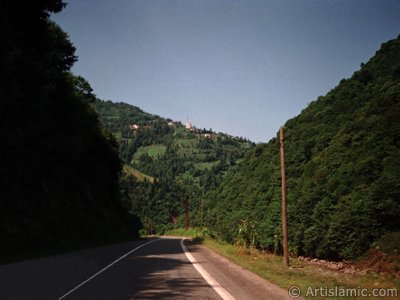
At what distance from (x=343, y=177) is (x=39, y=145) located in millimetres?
20283

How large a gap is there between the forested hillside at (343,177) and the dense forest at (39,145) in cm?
1386

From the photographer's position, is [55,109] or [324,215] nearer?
[324,215]

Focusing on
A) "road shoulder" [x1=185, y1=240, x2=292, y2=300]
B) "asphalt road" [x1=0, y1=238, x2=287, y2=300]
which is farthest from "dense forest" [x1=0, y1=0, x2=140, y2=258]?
"road shoulder" [x1=185, y1=240, x2=292, y2=300]

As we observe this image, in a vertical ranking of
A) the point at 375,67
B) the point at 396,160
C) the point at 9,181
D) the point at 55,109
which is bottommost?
the point at 9,181

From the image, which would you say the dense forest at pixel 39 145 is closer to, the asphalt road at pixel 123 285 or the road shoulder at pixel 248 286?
the asphalt road at pixel 123 285

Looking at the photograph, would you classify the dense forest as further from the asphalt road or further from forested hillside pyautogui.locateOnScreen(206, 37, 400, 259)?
forested hillside pyautogui.locateOnScreen(206, 37, 400, 259)

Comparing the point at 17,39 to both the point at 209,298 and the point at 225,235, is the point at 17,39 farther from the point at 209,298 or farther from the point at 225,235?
the point at 225,235

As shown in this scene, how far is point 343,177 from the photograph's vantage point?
848 inches

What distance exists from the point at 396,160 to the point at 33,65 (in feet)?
70.1

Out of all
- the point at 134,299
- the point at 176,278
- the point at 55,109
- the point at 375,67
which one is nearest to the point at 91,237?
the point at 55,109

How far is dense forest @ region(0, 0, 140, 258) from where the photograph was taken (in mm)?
20438

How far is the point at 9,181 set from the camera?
21609 mm

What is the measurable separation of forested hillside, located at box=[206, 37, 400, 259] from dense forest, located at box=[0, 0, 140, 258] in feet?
45.5

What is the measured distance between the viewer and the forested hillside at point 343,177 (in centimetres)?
1775
